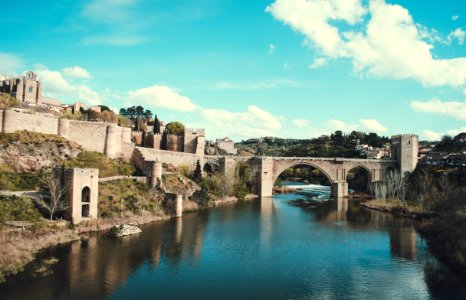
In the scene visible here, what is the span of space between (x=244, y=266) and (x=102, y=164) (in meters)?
20.5

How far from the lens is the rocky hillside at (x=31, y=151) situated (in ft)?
106

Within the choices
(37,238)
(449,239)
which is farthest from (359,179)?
(37,238)

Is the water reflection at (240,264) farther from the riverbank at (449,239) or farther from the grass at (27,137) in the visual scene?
the grass at (27,137)

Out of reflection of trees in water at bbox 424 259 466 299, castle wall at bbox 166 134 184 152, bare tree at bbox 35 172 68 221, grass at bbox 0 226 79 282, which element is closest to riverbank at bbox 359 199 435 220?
reflection of trees in water at bbox 424 259 466 299

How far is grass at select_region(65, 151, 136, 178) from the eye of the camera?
1419 inches

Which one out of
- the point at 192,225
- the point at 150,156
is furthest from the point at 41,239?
the point at 150,156

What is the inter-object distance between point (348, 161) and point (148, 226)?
→ 40.7m

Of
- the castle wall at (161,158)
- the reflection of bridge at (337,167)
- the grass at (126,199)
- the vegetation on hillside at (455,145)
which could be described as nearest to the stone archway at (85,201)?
the grass at (126,199)

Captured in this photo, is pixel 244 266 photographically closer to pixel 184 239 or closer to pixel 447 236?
pixel 184 239

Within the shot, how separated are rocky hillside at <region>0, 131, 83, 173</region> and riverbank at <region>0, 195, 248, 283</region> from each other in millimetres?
8229

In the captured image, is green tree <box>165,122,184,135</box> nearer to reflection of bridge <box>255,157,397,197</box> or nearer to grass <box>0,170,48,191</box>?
reflection of bridge <box>255,157,397,197</box>

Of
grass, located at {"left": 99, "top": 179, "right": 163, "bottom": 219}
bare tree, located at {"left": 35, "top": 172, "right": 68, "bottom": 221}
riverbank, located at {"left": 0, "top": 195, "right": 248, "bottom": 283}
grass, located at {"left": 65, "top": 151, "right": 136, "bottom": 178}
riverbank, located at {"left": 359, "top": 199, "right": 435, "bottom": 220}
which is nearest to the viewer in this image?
riverbank, located at {"left": 0, "top": 195, "right": 248, "bottom": 283}

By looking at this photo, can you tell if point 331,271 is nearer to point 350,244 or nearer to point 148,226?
point 350,244

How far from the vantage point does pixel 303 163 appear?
205 feet
